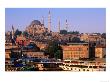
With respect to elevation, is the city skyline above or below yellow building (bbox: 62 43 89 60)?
above

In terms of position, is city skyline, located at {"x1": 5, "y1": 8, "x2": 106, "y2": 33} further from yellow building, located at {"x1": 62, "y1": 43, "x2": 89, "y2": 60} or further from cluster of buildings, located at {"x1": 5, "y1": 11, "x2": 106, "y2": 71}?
yellow building, located at {"x1": 62, "y1": 43, "x2": 89, "y2": 60}

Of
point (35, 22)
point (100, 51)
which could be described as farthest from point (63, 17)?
point (100, 51)

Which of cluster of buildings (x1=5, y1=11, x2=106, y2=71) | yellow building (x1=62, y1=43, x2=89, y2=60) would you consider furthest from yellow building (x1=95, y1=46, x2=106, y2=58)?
yellow building (x1=62, y1=43, x2=89, y2=60)

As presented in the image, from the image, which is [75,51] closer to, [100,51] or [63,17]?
[100,51]

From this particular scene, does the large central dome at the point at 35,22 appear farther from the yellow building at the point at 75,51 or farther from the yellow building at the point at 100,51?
the yellow building at the point at 100,51
